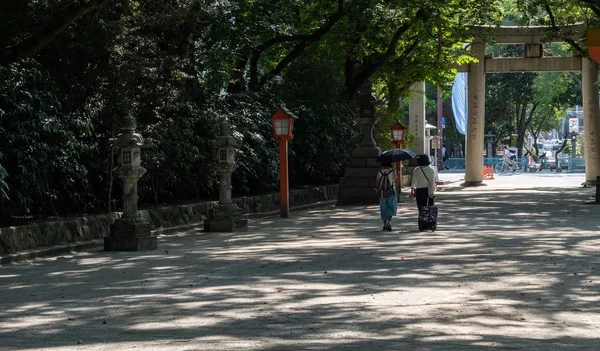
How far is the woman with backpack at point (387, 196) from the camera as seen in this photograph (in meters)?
21.9

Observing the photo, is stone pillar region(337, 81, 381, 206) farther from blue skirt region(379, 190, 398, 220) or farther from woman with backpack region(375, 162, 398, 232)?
blue skirt region(379, 190, 398, 220)

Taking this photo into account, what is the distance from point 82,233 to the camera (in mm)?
19375

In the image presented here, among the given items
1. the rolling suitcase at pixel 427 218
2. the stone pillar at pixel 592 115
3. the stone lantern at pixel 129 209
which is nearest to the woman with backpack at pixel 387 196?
the rolling suitcase at pixel 427 218

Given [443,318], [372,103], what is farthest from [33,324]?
[372,103]

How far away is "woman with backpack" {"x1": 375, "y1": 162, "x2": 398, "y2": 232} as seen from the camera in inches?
864

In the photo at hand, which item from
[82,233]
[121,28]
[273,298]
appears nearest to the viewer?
[273,298]

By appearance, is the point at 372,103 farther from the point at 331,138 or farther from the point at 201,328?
the point at 201,328

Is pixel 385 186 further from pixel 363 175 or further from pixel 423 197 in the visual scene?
pixel 363 175

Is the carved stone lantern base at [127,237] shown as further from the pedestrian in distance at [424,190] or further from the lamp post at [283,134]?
the lamp post at [283,134]

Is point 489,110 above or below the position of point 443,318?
above

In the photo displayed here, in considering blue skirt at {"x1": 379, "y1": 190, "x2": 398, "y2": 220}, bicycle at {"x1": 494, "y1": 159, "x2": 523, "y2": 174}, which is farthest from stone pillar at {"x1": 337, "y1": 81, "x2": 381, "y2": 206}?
bicycle at {"x1": 494, "y1": 159, "x2": 523, "y2": 174}

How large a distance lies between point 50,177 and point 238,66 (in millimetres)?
13604

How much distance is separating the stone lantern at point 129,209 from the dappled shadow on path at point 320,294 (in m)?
0.50

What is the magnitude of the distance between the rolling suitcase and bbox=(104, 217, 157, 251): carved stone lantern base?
5592mm
